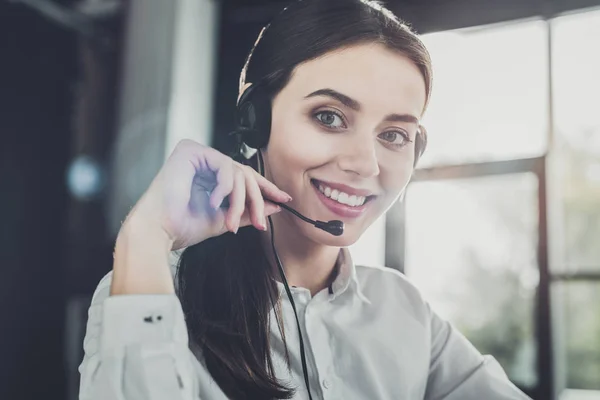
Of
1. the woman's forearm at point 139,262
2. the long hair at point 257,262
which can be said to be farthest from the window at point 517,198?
the woman's forearm at point 139,262

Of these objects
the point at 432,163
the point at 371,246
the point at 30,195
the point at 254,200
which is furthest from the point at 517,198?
the point at 30,195

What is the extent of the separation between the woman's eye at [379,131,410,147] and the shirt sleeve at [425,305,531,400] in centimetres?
25

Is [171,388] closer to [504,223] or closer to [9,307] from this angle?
[504,223]

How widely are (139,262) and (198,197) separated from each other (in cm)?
11

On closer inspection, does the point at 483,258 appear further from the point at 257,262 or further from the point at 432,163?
the point at 257,262

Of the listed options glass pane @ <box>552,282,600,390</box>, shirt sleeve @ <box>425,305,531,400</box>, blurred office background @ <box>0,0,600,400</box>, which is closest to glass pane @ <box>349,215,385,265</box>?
blurred office background @ <box>0,0,600,400</box>

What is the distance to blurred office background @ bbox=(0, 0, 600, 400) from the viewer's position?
0.91 m

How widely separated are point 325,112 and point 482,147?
35 cm

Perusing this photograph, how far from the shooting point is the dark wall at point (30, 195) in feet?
4.97

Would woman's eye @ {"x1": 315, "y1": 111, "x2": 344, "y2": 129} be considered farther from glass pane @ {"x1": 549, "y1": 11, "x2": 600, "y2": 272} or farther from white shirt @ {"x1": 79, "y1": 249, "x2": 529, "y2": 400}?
glass pane @ {"x1": 549, "y1": 11, "x2": 600, "y2": 272}

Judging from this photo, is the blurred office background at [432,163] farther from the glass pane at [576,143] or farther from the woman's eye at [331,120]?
the woman's eye at [331,120]

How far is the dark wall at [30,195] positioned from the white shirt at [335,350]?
90 centimetres

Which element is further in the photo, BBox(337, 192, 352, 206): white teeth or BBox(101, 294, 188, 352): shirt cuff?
BBox(337, 192, 352, 206): white teeth

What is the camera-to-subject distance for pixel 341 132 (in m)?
0.77
